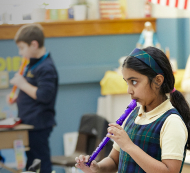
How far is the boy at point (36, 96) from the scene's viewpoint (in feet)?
6.79

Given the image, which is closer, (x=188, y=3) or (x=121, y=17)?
(x=188, y=3)

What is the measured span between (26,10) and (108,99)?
119 centimetres

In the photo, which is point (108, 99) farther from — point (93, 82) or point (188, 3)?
point (188, 3)

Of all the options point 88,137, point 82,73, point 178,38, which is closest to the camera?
point 88,137

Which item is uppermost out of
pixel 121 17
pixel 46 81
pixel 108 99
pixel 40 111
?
pixel 121 17

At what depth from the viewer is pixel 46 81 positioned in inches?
81.4

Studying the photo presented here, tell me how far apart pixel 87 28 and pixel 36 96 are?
5.83ft

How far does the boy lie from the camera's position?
2068mm

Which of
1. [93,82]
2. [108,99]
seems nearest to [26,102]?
[108,99]

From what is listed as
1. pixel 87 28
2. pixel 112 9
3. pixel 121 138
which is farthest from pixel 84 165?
pixel 112 9

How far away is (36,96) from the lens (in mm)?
2047

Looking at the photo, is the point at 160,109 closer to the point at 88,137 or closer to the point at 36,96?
the point at 36,96

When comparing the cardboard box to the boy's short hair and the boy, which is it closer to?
the boy

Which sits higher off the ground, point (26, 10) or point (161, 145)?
point (26, 10)
